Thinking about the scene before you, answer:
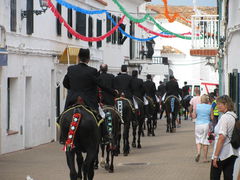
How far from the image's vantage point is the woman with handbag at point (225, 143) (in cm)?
1206

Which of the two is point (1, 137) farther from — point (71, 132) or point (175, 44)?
point (175, 44)

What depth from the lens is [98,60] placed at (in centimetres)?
3778

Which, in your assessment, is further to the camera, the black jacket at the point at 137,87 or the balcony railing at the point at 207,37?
the balcony railing at the point at 207,37

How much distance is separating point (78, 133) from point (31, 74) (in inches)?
506

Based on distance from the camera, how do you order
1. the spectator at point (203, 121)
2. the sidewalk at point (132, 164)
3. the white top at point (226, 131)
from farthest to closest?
the spectator at point (203, 121)
the sidewalk at point (132, 164)
the white top at point (226, 131)

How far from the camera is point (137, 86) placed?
78.9 feet

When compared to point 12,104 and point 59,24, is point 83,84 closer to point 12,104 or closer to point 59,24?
point 12,104

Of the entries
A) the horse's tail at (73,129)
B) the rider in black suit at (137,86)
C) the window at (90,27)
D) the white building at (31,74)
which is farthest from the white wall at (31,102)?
the horse's tail at (73,129)

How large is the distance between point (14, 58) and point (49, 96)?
4.65 m

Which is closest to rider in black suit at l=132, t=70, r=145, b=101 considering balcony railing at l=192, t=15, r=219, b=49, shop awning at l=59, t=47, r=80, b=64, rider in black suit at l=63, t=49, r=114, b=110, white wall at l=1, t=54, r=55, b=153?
white wall at l=1, t=54, r=55, b=153

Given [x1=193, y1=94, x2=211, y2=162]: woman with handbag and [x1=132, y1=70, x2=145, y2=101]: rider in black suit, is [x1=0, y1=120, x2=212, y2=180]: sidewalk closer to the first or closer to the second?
[x1=193, y1=94, x2=211, y2=162]: woman with handbag

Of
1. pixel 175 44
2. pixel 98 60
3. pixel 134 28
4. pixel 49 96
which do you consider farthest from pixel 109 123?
pixel 175 44

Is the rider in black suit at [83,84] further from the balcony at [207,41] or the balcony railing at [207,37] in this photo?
the balcony railing at [207,37]

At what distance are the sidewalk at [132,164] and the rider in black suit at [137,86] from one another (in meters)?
1.73
